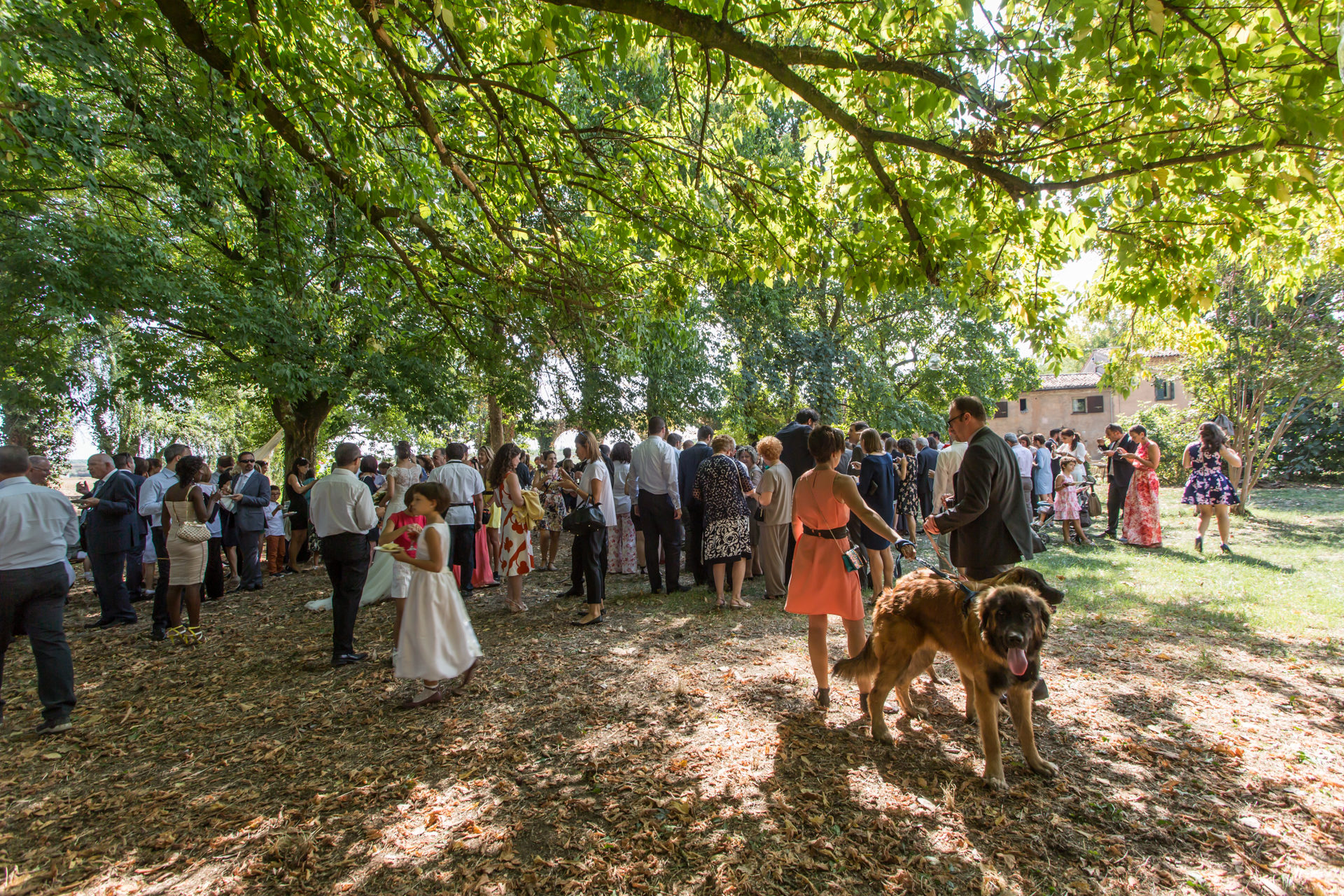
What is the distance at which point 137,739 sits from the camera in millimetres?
4602

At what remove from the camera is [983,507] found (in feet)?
13.1

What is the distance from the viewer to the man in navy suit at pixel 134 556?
29.4 feet

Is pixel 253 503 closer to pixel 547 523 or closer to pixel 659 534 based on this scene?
pixel 547 523

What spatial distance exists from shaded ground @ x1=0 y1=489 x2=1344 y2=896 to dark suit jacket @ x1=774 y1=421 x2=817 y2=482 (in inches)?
82.2

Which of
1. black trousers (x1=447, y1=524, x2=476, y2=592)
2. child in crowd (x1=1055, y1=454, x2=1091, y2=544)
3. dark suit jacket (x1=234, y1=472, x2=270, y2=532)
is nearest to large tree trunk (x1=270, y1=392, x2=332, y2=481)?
dark suit jacket (x1=234, y1=472, x2=270, y2=532)

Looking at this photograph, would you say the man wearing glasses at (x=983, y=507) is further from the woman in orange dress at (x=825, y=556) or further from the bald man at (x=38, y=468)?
the bald man at (x=38, y=468)

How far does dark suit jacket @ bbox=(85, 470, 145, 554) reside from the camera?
299 inches

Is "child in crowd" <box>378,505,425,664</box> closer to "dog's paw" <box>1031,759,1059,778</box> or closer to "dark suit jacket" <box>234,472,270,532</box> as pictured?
"dog's paw" <box>1031,759,1059,778</box>

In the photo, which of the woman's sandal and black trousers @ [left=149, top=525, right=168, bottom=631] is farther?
black trousers @ [left=149, top=525, right=168, bottom=631]

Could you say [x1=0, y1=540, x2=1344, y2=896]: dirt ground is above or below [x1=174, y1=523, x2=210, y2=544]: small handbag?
below

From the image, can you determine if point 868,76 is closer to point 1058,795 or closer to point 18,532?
point 1058,795

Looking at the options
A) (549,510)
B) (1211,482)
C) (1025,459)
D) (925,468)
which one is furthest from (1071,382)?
(549,510)

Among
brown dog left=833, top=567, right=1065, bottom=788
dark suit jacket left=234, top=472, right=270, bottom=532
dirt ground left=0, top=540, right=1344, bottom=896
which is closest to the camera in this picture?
dirt ground left=0, top=540, right=1344, bottom=896

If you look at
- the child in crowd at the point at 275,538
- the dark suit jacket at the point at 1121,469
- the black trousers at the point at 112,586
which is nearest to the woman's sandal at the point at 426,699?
the black trousers at the point at 112,586
